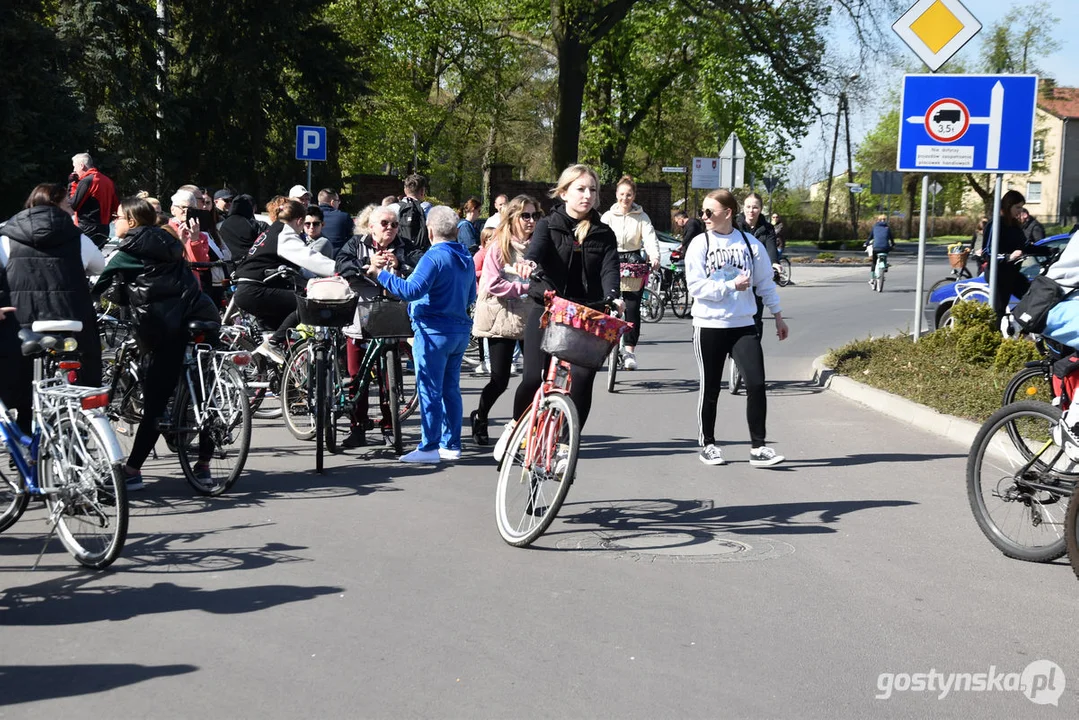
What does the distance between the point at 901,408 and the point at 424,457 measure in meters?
4.60

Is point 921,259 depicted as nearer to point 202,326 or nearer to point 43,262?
point 202,326

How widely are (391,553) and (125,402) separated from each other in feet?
11.3

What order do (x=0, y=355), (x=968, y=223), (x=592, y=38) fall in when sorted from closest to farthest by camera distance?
(x=0, y=355), (x=592, y=38), (x=968, y=223)

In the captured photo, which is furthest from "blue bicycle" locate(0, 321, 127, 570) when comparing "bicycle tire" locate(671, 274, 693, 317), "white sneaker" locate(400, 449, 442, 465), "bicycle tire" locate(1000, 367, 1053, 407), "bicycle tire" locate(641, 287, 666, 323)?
"bicycle tire" locate(671, 274, 693, 317)

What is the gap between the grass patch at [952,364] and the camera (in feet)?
36.4

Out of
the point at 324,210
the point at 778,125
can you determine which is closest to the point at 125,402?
the point at 324,210

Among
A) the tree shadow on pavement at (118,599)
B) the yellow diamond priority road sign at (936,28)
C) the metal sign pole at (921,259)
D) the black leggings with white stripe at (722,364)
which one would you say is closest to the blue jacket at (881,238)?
the metal sign pole at (921,259)

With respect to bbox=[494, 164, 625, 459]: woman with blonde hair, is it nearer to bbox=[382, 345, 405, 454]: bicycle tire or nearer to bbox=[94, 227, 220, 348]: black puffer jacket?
bbox=[382, 345, 405, 454]: bicycle tire

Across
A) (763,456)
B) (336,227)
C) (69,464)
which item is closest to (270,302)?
(763,456)

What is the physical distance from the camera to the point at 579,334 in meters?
6.57

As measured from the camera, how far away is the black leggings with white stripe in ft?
29.0

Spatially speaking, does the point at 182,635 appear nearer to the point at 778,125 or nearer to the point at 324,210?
the point at 324,210

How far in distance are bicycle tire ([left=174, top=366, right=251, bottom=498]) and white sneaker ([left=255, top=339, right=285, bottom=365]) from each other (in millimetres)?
2328

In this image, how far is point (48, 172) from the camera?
77.5ft
